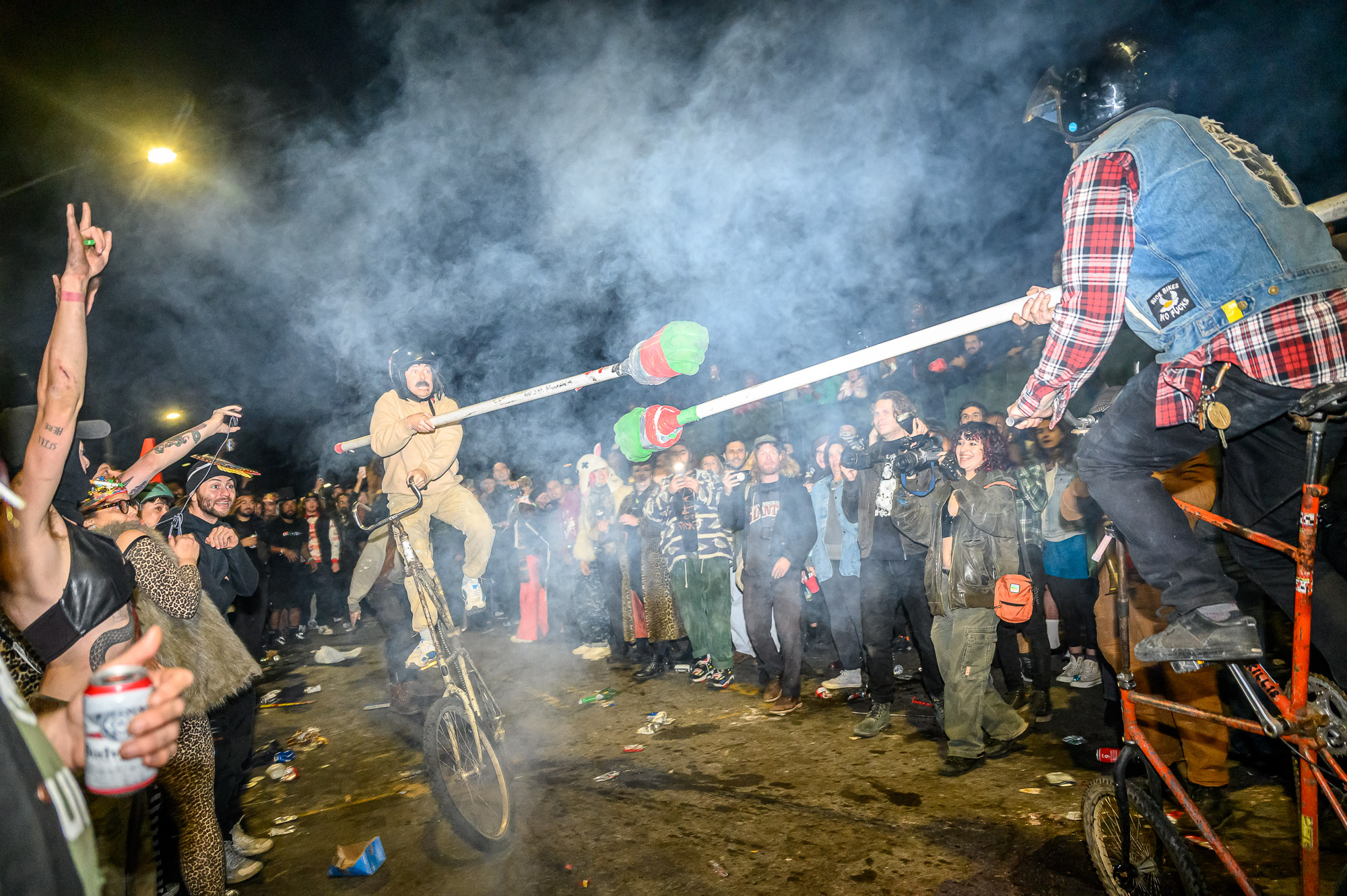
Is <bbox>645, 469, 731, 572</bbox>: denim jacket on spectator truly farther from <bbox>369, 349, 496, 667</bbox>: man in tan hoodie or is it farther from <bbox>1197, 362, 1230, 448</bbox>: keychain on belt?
<bbox>1197, 362, 1230, 448</bbox>: keychain on belt

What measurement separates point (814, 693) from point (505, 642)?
5.67m

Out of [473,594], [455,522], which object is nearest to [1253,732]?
[473,594]

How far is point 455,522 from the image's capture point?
5.68 m

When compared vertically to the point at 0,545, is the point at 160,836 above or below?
below

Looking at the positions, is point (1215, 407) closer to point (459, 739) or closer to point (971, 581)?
point (971, 581)

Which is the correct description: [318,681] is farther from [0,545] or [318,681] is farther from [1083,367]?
[1083,367]

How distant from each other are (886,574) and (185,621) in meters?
4.83

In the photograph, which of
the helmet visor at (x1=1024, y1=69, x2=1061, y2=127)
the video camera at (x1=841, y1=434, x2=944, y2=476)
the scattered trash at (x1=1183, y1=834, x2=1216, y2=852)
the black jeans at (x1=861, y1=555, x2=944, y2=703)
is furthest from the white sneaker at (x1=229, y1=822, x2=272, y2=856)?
the helmet visor at (x1=1024, y1=69, x2=1061, y2=127)

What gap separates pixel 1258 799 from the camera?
11.4ft

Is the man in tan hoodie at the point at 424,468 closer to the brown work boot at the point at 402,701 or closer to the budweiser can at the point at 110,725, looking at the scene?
the brown work boot at the point at 402,701

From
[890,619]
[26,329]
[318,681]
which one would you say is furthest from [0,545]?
[26,329]

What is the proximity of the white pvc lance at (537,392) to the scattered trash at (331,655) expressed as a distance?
23.2ft

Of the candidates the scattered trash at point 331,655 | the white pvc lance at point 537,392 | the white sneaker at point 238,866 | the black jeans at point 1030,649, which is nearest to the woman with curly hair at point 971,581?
the black jeans at point 1030,649

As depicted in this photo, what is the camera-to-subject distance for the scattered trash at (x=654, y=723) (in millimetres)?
5699
